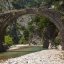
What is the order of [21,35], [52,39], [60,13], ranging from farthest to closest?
[21,35]
[52,39]
[60,13]

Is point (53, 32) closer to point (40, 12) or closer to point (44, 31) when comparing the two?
point (44, 31)

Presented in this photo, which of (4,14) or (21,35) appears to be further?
(21,35)

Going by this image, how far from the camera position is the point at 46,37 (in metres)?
51.2

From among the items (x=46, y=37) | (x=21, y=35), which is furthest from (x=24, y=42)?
(x=46, y=37)

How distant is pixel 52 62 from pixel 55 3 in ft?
75.3

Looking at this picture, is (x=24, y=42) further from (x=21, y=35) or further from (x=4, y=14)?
(x=4, y=14)

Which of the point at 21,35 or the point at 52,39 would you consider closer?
the point at 52,39

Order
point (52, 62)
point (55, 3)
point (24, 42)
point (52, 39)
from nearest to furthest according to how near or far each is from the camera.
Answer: point (52, 62) → point (55, 3) → point (52, 39) → point (24, 42)

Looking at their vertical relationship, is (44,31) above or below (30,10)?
below

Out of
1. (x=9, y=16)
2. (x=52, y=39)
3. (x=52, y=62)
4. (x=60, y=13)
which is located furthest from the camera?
(x=52, y=39)

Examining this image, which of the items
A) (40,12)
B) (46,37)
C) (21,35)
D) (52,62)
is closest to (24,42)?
(21,35)

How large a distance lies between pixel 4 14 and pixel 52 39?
10287 mm

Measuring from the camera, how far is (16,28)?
71.1 metres

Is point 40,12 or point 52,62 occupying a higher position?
point 40,12
